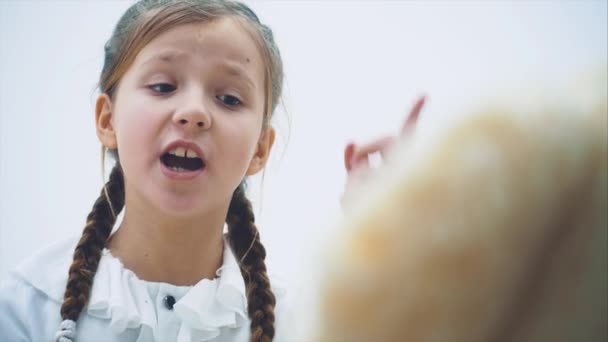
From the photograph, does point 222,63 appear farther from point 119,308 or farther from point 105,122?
point 119,308

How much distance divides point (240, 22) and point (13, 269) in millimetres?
496

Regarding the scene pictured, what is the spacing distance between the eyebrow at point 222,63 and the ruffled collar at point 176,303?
300mm

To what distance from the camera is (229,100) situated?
0.78 m

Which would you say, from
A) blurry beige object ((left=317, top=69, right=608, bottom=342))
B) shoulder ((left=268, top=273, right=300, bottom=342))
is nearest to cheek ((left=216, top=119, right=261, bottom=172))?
shoulder ((left=268, top=273, right=300, bottom=342))

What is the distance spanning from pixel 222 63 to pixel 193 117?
0.36ft

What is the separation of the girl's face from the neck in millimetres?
33

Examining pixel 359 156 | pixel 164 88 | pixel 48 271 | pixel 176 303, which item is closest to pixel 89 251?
pixel 48 271

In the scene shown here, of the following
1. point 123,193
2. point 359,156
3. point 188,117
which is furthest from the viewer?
point 123,193

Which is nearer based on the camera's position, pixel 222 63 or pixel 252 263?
pixel 222 63

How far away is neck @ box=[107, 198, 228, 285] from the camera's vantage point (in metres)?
0.81

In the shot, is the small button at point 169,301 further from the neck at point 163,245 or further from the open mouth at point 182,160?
the open mouth at point 182,160

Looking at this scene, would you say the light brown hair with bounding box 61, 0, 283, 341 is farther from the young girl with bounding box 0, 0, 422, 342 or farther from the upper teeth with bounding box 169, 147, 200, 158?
the upper teeth with bounding box 169, 147, 200, 158

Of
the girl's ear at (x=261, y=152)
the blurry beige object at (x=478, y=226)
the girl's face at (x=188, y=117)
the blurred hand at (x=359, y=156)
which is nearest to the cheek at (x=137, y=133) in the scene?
the girl's face at (x=188, y=117)

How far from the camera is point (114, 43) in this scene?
89cm
